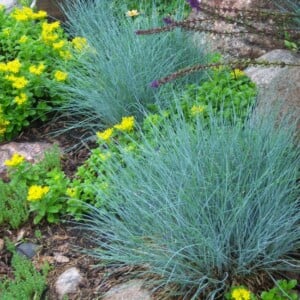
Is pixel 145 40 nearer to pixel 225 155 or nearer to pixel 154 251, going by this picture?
pixel 225 155

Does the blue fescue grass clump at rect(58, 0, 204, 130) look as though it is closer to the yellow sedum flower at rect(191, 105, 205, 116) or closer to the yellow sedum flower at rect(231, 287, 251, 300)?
the yellow sedum flower at rect(191, 105, 205, 116)

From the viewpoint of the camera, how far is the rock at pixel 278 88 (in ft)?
9.96

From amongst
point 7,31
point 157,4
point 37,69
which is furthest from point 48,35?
point 157,4

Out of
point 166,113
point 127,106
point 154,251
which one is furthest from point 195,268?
point 127,106

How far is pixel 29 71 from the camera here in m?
3.81

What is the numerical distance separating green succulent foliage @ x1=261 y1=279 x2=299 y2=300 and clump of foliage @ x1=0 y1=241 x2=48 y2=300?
97cm

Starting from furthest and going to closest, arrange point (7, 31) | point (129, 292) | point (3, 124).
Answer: point (7, 31)
point (3, 124)
point (129, 292)

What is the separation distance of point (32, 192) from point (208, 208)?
0.96 metres

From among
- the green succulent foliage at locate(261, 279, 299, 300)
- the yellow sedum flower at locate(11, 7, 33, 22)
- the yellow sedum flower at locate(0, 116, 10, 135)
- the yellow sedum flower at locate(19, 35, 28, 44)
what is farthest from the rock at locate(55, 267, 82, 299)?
the yellow sedum flower at locate(11, 7, 33, 22)

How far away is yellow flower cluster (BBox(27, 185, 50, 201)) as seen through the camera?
2.90 meters

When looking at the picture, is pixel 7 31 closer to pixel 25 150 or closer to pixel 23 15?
pixel 23 15

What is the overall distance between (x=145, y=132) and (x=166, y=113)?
0.18 metres


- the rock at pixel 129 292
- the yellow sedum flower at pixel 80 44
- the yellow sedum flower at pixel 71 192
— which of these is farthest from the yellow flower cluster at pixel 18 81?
the rock at pixel 129 292

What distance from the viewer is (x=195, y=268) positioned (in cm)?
240
